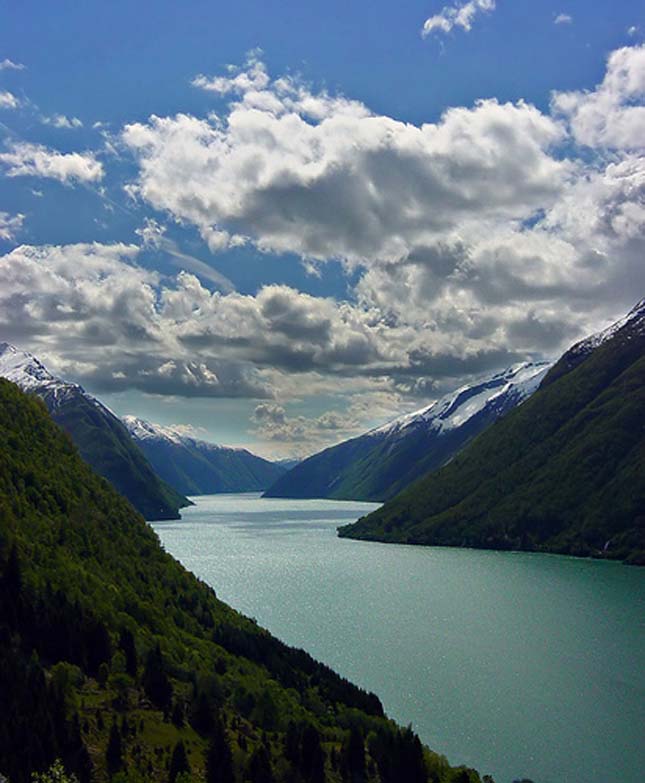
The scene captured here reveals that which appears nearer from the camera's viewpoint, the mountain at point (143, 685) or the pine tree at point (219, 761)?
the pine tree at point (219, 761)

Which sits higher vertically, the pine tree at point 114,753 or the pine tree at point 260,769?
the pine tree at point 114,753

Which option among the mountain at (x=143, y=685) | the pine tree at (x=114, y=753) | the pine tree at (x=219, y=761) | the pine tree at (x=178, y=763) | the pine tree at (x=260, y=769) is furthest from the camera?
the pine tree at (x=260, y=769)

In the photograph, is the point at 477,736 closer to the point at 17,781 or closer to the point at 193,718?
the point at 193,718

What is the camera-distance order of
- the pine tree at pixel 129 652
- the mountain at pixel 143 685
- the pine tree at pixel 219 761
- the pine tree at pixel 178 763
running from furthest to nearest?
the pine tree at pixel 129 652
the mountain at pixel 143 685
the pine tree at pixel 219 761
the pine tree at pixel 178 763

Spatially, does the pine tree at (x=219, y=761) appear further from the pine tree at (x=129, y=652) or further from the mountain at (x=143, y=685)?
the pine tree at (x=129, y=652)

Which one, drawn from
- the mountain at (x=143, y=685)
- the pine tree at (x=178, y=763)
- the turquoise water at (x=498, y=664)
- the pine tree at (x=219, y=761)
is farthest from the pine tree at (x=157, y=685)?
the turquoise water at (x=498, y=664)

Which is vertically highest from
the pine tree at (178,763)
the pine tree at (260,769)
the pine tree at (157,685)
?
the pine tree at (157,685)

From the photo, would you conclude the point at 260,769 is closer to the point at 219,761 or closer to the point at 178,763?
the point at 219,761

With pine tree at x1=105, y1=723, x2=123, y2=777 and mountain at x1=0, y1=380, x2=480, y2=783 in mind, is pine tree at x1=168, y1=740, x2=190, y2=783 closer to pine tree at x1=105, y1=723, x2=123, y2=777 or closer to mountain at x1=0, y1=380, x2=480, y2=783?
mountain at x1=0, y1=380, x2=480, y2=783

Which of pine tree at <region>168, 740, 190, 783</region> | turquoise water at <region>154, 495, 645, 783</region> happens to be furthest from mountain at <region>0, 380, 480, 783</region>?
turquoise water at <region>154, 495, 645, 783</region>

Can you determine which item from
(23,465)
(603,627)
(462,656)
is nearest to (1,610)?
(23,465)
